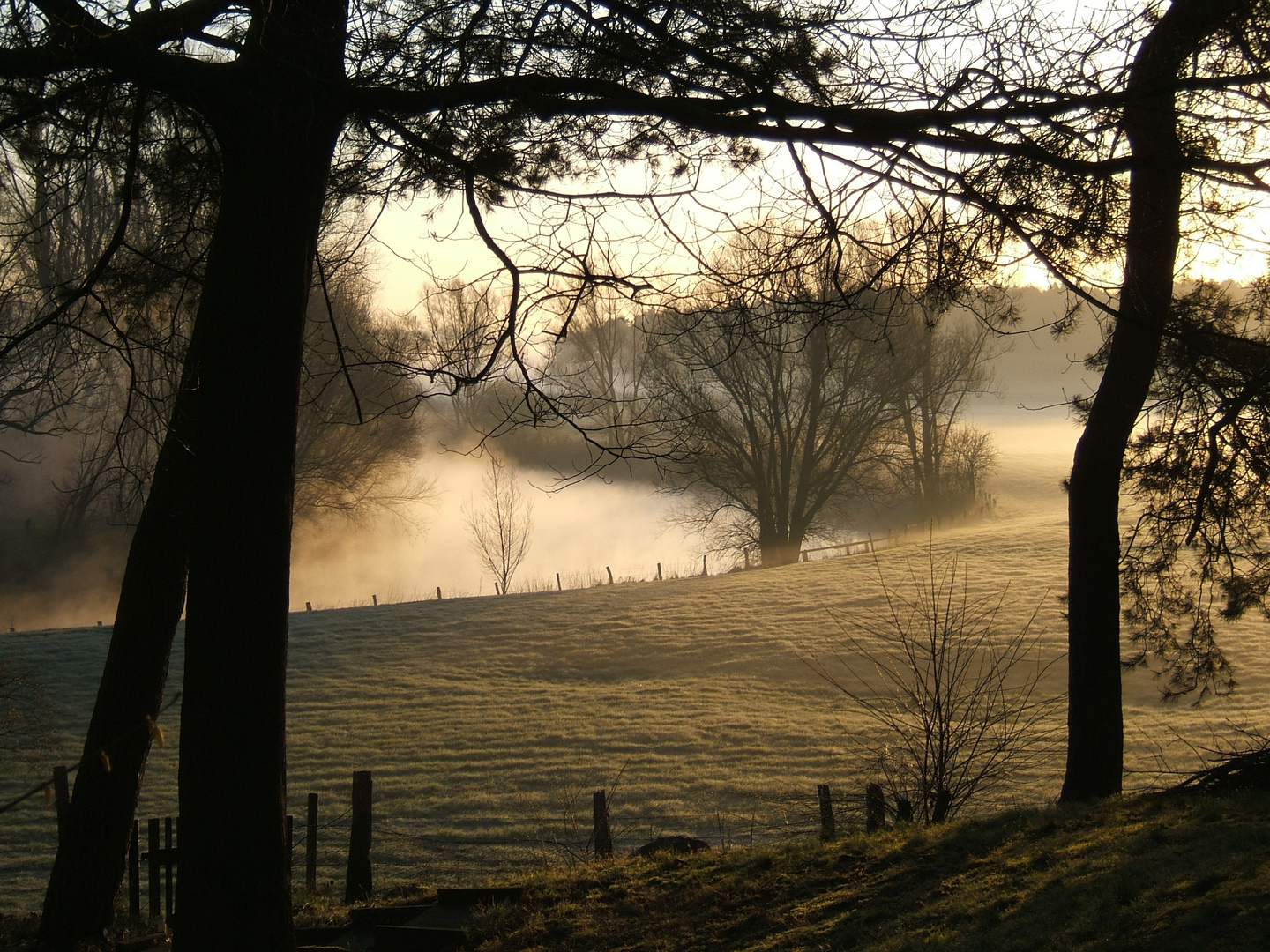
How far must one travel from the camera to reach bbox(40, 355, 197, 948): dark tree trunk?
589 cm

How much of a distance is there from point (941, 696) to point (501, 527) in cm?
2332

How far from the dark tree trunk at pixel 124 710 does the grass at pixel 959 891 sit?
238 cm

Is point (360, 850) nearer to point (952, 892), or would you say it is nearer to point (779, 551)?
point (952, 892)

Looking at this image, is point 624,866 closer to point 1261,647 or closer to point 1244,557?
point 1244,557

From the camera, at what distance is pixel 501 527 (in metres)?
38.6

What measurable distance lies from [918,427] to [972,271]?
43584 mm

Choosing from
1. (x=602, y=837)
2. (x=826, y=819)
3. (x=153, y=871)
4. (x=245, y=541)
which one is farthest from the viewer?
(x=602, y=837)

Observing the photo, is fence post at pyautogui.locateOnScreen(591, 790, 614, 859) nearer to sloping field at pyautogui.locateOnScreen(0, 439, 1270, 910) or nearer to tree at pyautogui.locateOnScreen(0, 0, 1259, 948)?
sloping field at pyautogui.locateOnScreen(0, 439, 1270, 910)

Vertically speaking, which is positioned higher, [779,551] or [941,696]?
[779,551]

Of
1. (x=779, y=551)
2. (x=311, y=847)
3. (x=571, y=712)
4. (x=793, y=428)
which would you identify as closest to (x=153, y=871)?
(x=311, y=847)

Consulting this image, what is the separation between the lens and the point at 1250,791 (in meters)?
5.73

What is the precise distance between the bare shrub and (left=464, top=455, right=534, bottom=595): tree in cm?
1738

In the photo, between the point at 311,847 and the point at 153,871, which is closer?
the point at 153,871

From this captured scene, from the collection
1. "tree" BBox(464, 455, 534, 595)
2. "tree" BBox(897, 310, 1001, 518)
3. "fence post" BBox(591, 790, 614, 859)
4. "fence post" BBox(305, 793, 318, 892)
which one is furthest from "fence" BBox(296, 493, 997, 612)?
"fence post" BBox(591, 790, 614, 859)
